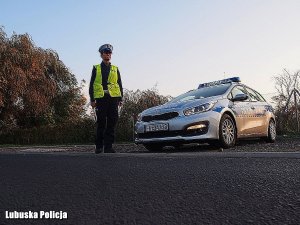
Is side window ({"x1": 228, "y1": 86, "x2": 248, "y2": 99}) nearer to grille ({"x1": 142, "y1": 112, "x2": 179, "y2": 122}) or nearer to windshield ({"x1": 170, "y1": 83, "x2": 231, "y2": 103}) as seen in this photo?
windshield ({"x1": 170, "y1": 83, "x2": 231, "y2": 103})

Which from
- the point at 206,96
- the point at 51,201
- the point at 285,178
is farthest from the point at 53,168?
the point at 206,96

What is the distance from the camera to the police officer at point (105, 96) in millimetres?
7250

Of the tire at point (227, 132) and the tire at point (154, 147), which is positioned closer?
the tire at point (227, 132)

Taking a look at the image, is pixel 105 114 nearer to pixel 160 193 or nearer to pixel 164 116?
pixel 164 116

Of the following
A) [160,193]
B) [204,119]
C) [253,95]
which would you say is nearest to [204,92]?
[204,119]

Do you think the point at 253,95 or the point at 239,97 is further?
the point at 253,95

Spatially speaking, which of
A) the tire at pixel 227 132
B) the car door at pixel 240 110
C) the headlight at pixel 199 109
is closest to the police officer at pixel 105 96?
the headlight at pixel 199 109

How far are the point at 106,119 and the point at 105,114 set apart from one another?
116 mm

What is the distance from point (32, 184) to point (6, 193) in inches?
14.7

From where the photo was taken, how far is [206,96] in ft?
27.4

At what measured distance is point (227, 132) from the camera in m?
7.89

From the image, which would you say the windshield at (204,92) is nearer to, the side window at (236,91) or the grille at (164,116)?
the side window at (236,91)

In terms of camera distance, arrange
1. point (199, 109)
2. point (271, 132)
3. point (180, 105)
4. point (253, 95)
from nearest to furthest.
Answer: point (199, 109) < point (180, 105) < point (253, 95) < point (271, 132)

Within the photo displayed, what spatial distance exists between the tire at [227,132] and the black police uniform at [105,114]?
201 centimetres
